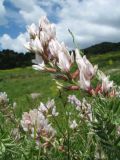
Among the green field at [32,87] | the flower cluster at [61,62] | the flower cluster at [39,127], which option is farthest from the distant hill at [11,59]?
the flower cluster at [61,62]

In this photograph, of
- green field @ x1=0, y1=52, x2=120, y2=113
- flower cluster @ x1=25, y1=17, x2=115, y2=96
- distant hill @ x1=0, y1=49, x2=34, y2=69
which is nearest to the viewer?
flower cluster @ x1=25, y1=17, x2=115, y2=96

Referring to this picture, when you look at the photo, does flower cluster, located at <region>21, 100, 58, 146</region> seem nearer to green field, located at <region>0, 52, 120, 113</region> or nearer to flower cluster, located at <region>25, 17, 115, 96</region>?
green field, located at <region>0, 52, 120, 113</region>

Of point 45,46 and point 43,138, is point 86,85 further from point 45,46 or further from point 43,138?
point 43,138

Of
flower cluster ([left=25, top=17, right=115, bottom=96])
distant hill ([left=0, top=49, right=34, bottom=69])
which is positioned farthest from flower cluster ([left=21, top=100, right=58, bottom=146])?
distant hill ([left=0, top=49, right=34, bottom=69])

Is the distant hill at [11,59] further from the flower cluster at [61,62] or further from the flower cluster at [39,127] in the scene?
the flower cluster at [61,62]

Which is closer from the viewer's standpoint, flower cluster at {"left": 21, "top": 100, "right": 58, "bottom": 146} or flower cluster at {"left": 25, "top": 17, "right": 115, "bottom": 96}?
flower cluster at {"left": 25, "top": 17, "right": 115, "bottom": 96}

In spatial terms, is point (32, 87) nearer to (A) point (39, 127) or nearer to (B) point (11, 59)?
(A) point (39, 127)

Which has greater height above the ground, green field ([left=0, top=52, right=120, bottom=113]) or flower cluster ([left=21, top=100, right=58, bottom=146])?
flower cluster ([left=21, top=100, right=58, bottom=146])

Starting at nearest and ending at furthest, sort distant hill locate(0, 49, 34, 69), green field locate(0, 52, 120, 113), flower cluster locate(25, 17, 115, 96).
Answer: flower cluster locate(25, 17, 115, 96), green field locate(0, 52, 120, 113), distant hill locate(0, 49, 34, 69)

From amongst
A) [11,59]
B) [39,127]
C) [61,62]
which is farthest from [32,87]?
[11,59]
